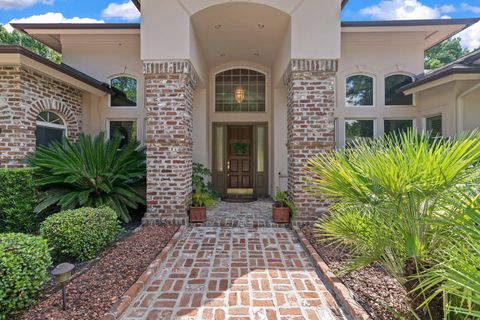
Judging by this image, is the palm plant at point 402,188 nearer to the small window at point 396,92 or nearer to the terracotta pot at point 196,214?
the terracotta pot at point 196,214

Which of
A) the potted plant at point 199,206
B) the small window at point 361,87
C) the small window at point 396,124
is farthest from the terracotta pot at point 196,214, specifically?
the small window at point 396,124

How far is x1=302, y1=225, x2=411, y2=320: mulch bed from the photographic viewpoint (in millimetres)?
2506

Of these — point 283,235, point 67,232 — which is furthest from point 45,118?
point 283,235

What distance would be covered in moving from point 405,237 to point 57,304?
337 centimetres

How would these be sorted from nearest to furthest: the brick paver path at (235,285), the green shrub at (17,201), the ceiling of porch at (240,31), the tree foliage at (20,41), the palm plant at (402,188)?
the palm plant at (402,188) < the brick paver path at (235,285) < the green shrub at (17,201) < the ceiling of porch at (240,31) < the tree foliage at (20,41)

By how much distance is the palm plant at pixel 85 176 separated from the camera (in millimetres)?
4984

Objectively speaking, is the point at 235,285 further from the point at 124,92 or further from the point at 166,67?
the point at 124,92

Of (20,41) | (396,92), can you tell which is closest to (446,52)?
(396,92)

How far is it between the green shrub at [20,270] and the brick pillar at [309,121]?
418cm

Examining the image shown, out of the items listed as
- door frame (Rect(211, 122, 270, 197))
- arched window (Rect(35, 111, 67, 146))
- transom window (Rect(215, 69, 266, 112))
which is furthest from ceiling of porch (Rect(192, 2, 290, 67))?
arched window (Rect(35, 111, 67, 146))

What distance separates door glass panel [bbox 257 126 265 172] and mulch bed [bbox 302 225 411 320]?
4.84 meters

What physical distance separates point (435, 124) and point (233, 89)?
19.1 ft

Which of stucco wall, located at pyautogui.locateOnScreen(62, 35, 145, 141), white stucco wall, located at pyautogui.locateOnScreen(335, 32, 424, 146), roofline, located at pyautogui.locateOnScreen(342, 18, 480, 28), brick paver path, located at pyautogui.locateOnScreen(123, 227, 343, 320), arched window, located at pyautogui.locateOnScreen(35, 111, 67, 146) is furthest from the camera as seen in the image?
stucco wall, located at pyautogui.locateOnScreen(62, 35, 145, 141)

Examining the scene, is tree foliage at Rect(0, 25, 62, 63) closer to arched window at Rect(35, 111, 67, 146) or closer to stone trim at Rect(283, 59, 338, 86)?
arched window at Rect(35, 111, 67, 146)
